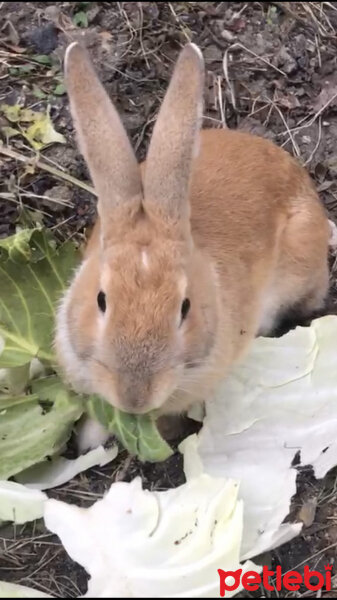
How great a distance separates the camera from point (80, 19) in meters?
5.90

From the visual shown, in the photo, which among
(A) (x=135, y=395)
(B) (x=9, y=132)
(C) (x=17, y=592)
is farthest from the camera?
(B) (x=9, y=132)

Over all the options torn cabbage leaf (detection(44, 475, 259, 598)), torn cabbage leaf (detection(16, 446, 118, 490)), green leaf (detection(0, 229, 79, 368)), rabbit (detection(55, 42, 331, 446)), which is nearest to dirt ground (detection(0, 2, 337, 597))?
green leaf (detection(0, 229, 79, 368))

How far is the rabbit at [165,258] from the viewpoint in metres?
3.39

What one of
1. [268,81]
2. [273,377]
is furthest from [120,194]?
[268,81]

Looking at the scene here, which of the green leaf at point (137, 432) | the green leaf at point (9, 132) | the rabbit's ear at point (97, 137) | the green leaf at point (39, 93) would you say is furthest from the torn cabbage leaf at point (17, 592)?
the green leaf at point (39, 93)

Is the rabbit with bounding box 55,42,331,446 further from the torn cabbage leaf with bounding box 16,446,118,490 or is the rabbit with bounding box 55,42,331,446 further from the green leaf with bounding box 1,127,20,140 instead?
the green leaf with bounding box 1,127,20,140

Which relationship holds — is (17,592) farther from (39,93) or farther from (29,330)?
(39,93)

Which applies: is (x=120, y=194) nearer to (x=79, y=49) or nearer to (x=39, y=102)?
(x=79, y=49)

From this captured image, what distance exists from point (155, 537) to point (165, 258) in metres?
1.20

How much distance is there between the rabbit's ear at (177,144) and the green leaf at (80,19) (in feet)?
7.88

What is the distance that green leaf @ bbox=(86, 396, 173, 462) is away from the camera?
4055mm

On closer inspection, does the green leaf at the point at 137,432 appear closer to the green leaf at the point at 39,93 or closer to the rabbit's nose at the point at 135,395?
the rabbit's nose at the point at 135,395

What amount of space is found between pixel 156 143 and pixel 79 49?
466mm

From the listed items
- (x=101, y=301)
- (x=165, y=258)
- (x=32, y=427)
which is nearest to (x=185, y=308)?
(x=165, y=258)
